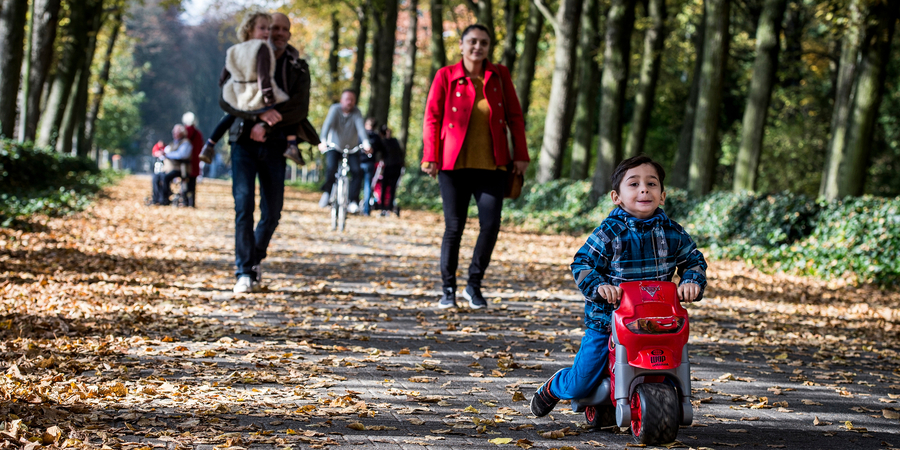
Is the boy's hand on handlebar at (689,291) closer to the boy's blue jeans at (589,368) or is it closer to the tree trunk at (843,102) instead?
the boy's blue jeans at (589,368)

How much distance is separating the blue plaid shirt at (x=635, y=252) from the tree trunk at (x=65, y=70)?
20688 mm

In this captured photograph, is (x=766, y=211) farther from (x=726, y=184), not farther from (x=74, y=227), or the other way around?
(x=726, y=184)

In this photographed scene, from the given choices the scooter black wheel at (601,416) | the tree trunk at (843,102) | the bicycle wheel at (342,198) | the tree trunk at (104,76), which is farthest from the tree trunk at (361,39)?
the scooter black wheel at (601,416)

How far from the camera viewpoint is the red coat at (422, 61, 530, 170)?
722cm

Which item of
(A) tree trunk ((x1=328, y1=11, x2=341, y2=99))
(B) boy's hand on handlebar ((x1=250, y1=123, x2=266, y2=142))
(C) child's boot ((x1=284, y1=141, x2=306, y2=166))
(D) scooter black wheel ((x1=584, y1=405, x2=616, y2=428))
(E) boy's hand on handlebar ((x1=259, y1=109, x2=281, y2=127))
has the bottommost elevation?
(D) scooter black wheel ((x1=584, y1=405, x2=616, y2=428))

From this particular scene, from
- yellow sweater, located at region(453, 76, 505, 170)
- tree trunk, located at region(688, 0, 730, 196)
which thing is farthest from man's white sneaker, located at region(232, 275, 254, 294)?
tree trunk, located at region(688, 0, 730, 196)

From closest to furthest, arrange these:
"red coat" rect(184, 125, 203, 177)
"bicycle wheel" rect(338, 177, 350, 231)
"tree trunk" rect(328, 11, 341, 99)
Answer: "bicycle wheel" rect(338, 177, 350, 231) → "red coat" rect(184, 125, 203, 177) → "tree trunk" rect(328, 11, 341, 99)

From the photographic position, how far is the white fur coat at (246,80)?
7730 mm

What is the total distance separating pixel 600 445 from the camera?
3824 mm

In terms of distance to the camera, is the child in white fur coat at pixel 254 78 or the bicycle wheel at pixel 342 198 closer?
the child in white fur coat at pixel 254 78

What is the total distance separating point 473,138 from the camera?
722cm

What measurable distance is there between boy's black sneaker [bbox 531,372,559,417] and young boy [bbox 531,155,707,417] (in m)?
0.14

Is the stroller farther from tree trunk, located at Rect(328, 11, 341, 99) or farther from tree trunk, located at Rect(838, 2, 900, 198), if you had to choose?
tree trunk, located at Rect(328, 11, 341, 99)

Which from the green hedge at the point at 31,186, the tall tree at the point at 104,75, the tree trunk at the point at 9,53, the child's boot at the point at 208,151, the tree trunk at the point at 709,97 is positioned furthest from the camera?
the tall tree at the point at 104,75
